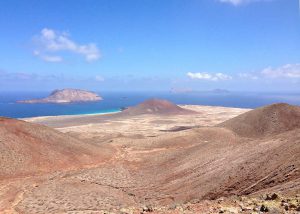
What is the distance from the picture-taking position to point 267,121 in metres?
64.9

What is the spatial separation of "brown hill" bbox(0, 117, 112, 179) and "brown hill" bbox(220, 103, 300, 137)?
29252mm

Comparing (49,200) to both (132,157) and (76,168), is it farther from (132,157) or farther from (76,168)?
(132,157)

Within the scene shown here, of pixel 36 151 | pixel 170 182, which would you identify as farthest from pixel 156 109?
pixel 170 182

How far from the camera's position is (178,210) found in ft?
58.0

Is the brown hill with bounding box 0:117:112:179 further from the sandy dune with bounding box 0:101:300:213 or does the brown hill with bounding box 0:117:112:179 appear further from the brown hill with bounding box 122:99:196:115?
the brown hill with bounding box 122:99:196:115

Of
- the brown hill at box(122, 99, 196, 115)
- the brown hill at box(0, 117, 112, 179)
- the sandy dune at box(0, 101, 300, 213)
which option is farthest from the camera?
the brown hill at box(122, 99, 196, 115)

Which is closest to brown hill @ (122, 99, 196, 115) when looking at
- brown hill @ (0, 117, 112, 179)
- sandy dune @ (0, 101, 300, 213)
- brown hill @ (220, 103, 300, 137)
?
brown hill @ (220, 103, 300, 137)

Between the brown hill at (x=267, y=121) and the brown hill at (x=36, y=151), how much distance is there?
2925 cm

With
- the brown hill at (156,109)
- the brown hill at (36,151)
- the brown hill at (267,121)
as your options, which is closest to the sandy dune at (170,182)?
the brown hill at (36,151)

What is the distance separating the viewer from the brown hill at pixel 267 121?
6247 centimetres

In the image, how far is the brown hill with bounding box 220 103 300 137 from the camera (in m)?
62.5

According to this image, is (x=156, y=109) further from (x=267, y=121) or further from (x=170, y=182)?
(x=170, y=182)

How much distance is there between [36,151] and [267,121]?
42369mm

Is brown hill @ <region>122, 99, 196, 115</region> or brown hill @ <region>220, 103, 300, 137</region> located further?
brown hill @ <region>122, 99, 196, 115</region>
